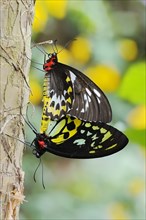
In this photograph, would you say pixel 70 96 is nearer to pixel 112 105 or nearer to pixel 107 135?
pixel 107 135

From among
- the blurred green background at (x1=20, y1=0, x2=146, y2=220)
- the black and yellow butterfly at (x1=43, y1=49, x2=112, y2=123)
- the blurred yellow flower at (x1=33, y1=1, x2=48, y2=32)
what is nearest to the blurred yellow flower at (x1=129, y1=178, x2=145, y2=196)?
the blurred green background at (x1=20, y1=0, x2=146, y2=220)

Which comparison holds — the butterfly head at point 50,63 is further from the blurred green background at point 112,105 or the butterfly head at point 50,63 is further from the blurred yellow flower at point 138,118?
the blurred green background at point 112,105

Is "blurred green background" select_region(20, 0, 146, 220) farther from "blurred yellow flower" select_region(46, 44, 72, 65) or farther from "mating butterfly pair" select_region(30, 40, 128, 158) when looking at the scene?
"mating butterfly pair" select_region(30, 40, 128, 158)

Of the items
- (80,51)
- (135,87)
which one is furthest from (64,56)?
(135,87)

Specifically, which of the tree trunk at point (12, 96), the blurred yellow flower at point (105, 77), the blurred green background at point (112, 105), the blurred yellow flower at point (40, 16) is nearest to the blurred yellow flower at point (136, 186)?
the blurred green background at point (112, 105)

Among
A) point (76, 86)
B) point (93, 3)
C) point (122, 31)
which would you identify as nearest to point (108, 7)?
point (122, 31)

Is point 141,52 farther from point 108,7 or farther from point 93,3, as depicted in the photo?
point 93,3
